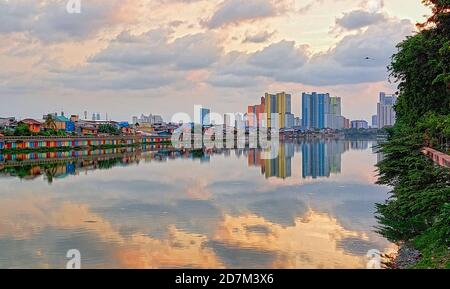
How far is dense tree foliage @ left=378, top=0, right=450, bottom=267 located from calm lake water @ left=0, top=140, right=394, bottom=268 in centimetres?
89

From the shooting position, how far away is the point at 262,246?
1056 centimetres

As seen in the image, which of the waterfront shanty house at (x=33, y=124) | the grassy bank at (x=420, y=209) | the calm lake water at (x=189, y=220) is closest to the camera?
the grassy bank at (x=420, y=209)

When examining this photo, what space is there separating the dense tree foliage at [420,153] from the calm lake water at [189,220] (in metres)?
0.89

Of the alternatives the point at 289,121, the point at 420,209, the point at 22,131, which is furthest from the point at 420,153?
the point at 289,121

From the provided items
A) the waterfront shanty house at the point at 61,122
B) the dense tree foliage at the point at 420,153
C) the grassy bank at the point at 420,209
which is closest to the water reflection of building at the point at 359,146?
the waterfront shanty house at the point at 61,122

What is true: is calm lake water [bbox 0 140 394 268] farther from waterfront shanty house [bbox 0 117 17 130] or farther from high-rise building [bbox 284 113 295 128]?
high-rise building [bbox 284 113 295 128]

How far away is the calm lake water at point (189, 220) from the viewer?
971 centimetres

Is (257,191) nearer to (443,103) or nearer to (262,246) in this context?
(443,103)

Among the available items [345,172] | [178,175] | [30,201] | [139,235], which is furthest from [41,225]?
[345,172]

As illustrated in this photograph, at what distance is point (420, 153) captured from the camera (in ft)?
46.4

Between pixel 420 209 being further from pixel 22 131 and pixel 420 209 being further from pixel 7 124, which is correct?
pixel 7 124

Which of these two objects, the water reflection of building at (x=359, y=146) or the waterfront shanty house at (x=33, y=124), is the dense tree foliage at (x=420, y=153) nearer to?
the waterfront shanty house at (x=33, y=124)

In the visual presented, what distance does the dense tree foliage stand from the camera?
29.3 ft

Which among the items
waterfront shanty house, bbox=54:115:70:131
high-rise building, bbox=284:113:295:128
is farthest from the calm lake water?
high-rise building, bbox=284:113:295:128
